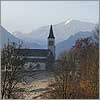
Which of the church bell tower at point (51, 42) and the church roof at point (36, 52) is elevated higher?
the church bell tower at point (51, 42)

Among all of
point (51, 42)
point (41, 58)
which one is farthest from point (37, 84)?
point (51, 42)

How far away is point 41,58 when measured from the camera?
1.66m

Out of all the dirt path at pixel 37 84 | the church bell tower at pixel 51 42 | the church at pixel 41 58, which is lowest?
the dirt path at pixel 37 84

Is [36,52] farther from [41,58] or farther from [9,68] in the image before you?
[9,68]

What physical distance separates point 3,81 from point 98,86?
73cm

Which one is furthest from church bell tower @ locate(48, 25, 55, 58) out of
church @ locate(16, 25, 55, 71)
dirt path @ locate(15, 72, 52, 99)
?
dirt path @ locate(15, 72, 52, 99)

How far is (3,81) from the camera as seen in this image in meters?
1.71

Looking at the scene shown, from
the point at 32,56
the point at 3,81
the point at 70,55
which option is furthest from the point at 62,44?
the point at 3,81

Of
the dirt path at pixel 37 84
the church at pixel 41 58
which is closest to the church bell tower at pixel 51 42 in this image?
the church at pixel 41 58

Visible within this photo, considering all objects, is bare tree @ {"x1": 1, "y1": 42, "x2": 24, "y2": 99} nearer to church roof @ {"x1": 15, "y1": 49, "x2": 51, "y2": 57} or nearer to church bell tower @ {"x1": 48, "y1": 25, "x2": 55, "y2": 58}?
church roof @ {"x1": 15, "y1": 49, "x2": 51, "y2": 57}

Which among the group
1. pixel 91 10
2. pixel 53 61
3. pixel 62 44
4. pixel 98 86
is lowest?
pixel 98 86

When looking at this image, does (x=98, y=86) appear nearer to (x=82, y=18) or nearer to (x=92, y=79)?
(x=92, y=79)

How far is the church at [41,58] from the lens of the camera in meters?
1.63

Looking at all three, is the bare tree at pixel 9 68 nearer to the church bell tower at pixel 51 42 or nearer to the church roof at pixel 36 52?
the church roof at pixel 36 52
